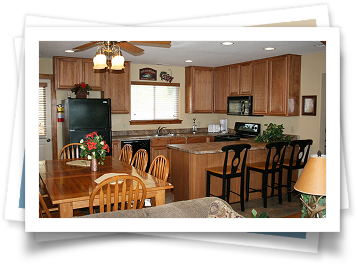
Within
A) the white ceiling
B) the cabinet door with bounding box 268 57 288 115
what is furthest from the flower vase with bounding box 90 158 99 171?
the cabinet door with bounding box 268 57 288 115

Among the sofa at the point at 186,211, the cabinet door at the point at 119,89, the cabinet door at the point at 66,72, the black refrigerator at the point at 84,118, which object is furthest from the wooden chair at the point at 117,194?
the cabinet door at the point at 119,89

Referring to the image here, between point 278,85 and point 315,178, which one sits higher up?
point 278,85

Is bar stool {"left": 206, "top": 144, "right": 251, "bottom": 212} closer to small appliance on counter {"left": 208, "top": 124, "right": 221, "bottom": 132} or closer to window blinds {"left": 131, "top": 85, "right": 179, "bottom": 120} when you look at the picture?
small appliance on counter {"left": 208, "top": 124, "right": 221, "bottom": 132}

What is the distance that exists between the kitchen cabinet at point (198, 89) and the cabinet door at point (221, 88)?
112mm

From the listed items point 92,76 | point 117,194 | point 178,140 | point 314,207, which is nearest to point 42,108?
point 92,76

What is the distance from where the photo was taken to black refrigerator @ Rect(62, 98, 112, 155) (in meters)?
4.92

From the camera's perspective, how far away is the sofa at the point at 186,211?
177cm

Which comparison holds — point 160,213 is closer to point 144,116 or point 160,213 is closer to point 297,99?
point 297,99

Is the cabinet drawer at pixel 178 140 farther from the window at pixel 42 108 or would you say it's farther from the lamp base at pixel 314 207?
the lamp base at pixel 314 207

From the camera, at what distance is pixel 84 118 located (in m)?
5.02

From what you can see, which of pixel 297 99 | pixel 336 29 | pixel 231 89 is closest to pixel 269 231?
pixel 336 29

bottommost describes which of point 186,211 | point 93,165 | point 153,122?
point 186,211

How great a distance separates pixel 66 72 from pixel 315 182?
445 centimetres

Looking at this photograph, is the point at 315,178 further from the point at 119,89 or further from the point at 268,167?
the point at 119,89
